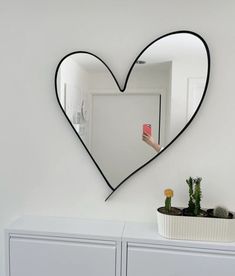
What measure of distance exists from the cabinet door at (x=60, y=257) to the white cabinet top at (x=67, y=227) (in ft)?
0.10

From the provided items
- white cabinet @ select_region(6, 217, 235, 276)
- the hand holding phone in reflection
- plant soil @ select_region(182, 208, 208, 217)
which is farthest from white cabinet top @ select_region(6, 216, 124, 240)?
the hand holding phone in reflection

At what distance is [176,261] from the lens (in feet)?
3.38

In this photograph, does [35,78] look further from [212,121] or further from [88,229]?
[212,121]

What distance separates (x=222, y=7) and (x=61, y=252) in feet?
4.14

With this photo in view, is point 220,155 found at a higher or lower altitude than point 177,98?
lower

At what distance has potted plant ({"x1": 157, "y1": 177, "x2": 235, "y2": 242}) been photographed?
3.37 ft

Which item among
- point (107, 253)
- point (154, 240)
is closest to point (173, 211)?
point (154, 240)

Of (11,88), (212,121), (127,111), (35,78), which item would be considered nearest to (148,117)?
(127,111)

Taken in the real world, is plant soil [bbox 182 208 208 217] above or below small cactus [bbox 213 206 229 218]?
below

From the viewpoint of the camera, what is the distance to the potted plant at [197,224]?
3.37 ft

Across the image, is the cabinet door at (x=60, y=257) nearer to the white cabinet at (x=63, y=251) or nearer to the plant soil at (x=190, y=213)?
the white cabinet at (x=63, y=251)

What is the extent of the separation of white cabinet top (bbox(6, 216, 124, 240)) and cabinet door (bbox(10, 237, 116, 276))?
29 millimetres

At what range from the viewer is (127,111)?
1.21m

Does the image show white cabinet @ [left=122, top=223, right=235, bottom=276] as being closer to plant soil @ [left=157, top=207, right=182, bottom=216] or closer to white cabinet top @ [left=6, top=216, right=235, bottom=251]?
white cabinet top @ [left=6, top=216, right=235, bottom=251]
